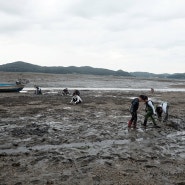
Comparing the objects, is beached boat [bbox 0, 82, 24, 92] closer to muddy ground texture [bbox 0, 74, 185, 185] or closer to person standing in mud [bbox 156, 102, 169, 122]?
muddy ground texture [bbox 0, 74, 185, 185]

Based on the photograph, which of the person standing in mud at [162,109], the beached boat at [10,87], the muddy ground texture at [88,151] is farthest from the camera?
the beached boat at [10,87]

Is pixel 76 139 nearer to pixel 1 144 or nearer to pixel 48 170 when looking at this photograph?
pixel 1 144

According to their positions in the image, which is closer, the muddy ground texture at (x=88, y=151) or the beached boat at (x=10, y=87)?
the muddy ground texture at (x=88, y=151)

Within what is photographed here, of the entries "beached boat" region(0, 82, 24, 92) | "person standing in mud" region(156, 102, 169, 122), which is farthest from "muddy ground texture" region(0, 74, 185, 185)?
"beached boat" region(0, 82, 24, 92)

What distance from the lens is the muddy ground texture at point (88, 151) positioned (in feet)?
26.3

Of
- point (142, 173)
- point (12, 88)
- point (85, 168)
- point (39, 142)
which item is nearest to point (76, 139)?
point (39, 142)

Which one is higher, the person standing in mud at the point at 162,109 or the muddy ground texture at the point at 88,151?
the person standing in mud at the point at 162,109

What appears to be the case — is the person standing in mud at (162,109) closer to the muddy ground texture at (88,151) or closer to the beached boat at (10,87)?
the muddy ground texture at (88,151)

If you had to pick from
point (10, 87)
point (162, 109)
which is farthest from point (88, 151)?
point (10, 87)

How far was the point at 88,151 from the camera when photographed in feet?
35.2

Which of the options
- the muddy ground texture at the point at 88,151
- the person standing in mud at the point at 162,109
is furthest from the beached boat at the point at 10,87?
the person standing in mud at the point at 162,109

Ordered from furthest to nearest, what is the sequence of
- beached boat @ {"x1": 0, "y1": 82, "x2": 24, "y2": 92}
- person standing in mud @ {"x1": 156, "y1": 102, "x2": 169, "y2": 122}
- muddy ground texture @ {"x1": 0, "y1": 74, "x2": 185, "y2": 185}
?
1. beached boat @ {"x1": 0, "y1": 82, "x2": 24, "y2": 92}
2. person standing in mud @ {"x1": 156, "y1": 102, "x2": 169, "y2": 122}
3. muddy ground texture @ {"x1": 0, "y1": 74, "x2": 185, "y2": 185}

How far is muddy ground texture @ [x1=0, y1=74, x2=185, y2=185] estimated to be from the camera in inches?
316

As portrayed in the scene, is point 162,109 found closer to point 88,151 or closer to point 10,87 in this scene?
point 88,151
